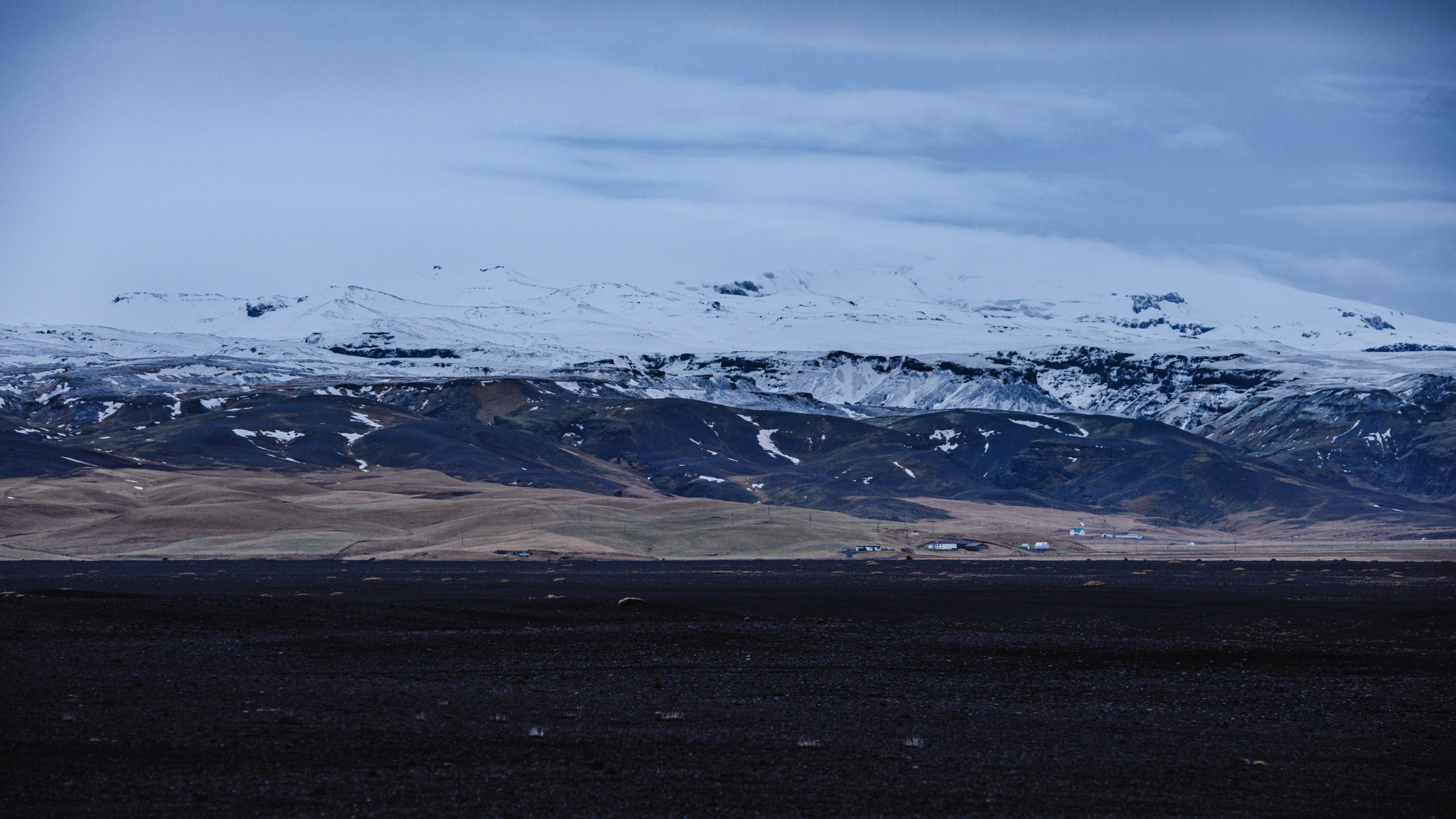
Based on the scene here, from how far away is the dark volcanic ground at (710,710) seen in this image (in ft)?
54.1

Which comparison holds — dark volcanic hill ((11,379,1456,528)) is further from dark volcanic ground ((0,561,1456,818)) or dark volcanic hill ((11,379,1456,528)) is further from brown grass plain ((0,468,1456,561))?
dark volcanic ground ((0,561,1456,818))

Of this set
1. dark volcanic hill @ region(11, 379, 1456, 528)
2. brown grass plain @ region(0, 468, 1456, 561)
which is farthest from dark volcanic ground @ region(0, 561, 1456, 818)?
dark volcanic hill @ region(11, 379, 1456, 528)

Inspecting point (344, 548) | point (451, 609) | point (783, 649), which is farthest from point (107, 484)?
point (783, 649)

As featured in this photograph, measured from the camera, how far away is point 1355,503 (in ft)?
568

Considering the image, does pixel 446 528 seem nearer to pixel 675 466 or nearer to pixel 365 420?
pixel 675 466

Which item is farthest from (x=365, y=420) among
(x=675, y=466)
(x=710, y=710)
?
(x=710, y=710)

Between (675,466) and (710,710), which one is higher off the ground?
(710,710)

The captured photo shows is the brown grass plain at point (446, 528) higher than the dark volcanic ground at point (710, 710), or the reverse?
the dark volcanic ground at point (710, 710)

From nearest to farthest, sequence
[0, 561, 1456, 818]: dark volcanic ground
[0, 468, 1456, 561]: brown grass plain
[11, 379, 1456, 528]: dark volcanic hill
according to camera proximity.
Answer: [0, 561, 1456, 818]: dark volcanic ground
[0, 468, 1456, 561]: brown grass plain
[11, 379, 1456, 528]: dark volcanic hill

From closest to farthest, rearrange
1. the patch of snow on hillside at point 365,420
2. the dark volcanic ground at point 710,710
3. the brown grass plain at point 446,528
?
1. the dark volcanic ground at point 710,710
2. the brown grass plain at point 446,528
3. the patch of snow on hillside at point 365,420

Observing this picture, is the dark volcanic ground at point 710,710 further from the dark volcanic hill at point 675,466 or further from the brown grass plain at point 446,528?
the dark volcanic hill at point 675,466

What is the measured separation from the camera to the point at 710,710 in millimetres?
23141

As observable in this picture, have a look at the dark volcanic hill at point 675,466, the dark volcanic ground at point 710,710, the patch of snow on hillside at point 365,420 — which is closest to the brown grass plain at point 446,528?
the dark volcanic hill at point 675,466

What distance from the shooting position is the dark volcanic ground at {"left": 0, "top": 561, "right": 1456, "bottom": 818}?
1648 cm
